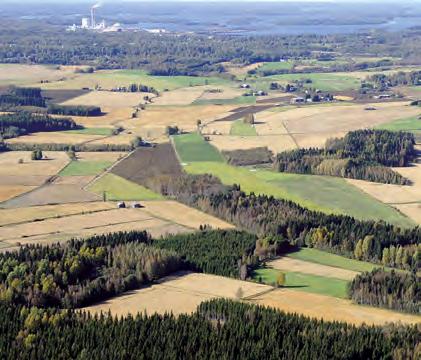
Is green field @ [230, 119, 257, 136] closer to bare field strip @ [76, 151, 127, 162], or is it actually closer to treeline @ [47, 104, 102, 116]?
bare field strip @ [76, 151, 127, 162]

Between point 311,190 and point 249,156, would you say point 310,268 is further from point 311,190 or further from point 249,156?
point 249,156

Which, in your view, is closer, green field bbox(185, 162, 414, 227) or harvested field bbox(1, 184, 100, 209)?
green field bbox(185, 162, 414, 227)

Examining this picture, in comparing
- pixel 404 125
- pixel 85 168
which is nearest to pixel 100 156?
pixel 85 168

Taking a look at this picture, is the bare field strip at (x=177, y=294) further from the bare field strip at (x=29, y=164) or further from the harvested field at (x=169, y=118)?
the harvested field at (x=169, y=118)

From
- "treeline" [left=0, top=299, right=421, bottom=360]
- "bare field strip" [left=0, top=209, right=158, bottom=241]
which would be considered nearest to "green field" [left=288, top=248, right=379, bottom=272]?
"treeline" [left=0, top=299, right=421, bottom=360]

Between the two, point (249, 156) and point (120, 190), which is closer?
point (120, 190)

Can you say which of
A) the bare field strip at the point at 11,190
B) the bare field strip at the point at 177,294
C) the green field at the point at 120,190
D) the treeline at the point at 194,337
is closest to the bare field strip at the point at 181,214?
the green field at the point at 120,190
